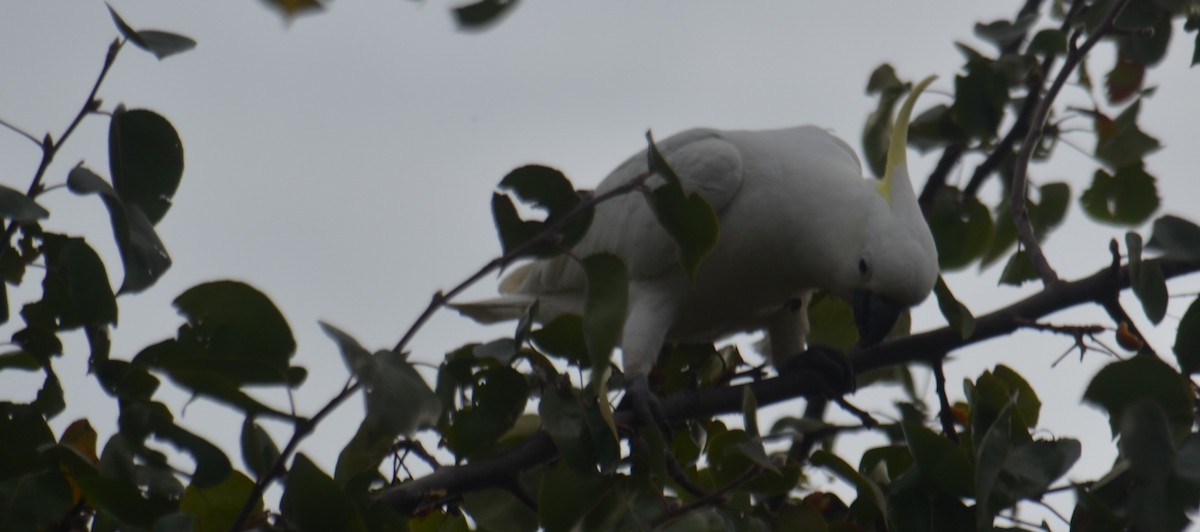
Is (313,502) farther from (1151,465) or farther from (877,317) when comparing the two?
(877,317)

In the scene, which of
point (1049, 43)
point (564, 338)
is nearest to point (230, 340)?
point (564, 338)

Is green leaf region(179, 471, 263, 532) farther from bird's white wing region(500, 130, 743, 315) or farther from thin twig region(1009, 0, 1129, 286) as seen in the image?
thin twig region(1009, 0, 1129, 286)

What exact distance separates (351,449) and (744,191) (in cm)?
203

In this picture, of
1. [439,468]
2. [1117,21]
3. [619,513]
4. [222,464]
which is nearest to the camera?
[222,464]

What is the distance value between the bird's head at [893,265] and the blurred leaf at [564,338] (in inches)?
52.9

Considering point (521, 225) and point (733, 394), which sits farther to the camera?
point (733, 394)

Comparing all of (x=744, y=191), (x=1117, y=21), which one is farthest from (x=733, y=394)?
(x=1117, y=21)

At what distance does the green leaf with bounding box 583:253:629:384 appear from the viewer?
205 centimetres

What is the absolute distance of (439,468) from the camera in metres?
2.70

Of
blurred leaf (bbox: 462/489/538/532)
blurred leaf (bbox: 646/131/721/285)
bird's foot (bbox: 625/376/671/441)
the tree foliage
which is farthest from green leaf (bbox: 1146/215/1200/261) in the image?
blurred leaf (bbox: 462/489/538/532)

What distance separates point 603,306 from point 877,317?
1.92 metres

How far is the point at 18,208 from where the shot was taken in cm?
179

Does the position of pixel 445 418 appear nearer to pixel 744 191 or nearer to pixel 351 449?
pixel 351 449

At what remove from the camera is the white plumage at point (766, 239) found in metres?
3.84
